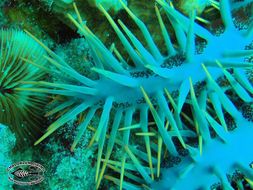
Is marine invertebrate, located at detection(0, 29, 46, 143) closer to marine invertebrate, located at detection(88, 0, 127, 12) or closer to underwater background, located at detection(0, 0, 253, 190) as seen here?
underwater background, located at detection(0, 0, 253, 190)

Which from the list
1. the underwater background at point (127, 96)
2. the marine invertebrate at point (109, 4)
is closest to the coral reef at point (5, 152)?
the underwater background at point (127, 96)

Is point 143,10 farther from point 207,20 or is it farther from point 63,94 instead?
point 63,94

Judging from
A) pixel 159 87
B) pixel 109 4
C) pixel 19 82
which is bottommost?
pixel 159 87

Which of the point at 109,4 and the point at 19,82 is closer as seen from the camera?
the point at 19,82

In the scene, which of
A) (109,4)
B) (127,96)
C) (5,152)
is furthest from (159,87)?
(5,152)

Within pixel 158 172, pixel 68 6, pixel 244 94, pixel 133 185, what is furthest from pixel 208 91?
pixel 68 6

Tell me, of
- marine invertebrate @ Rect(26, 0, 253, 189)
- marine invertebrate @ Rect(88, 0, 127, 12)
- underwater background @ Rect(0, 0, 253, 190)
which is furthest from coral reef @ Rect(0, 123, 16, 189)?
marine invertebrate @ Rect(88, 0, 127, 12)

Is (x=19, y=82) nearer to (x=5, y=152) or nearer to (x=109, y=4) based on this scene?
(x=5, y=152)

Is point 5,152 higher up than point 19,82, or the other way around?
point 19,82
